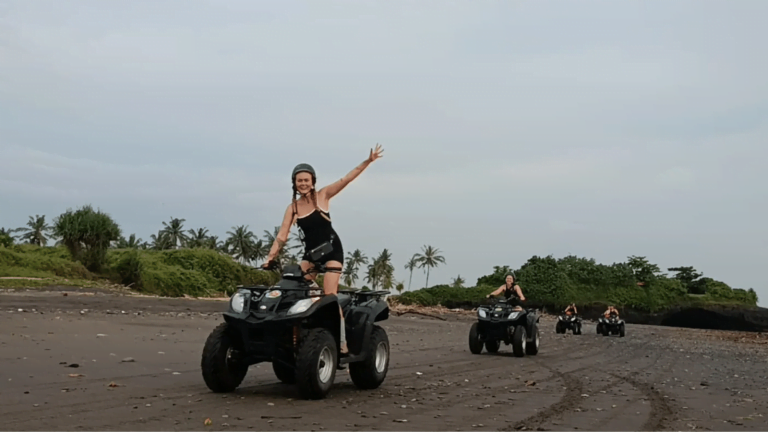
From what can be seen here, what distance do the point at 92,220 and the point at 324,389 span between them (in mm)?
29185

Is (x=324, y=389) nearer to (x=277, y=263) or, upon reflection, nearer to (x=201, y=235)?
(x=277, y=263)

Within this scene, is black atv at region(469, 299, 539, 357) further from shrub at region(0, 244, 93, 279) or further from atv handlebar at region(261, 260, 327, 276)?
shrub at region(0, 244, 93, 279)

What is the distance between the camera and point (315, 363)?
809 centimetres

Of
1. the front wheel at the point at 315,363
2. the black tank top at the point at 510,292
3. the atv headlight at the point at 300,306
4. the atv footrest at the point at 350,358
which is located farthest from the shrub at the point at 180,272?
the atv headlight at the point at 300,306

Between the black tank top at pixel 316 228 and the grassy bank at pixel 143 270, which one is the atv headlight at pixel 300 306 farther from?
the grassy bank at pixel 143 270

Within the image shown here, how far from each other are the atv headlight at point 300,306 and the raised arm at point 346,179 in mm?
1273

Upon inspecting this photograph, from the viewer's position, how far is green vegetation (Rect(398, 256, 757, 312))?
7706cm

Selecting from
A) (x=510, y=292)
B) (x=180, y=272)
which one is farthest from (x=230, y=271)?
(x=510, y=292)

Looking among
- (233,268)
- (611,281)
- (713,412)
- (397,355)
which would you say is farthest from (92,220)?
(611,281)

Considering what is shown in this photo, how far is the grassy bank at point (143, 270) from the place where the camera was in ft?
104

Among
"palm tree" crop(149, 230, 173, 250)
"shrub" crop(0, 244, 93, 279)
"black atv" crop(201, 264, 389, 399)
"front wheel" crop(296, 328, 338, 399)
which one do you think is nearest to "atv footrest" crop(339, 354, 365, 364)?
"black atv" crop(201, 264, 389, 399)

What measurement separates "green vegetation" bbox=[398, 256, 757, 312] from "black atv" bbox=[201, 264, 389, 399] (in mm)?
65076

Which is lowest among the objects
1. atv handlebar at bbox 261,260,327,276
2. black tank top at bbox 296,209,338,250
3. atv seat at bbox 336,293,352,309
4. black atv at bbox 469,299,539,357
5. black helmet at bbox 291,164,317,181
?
black atv at bbox 469,299,539,357

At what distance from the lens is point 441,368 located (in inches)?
515
